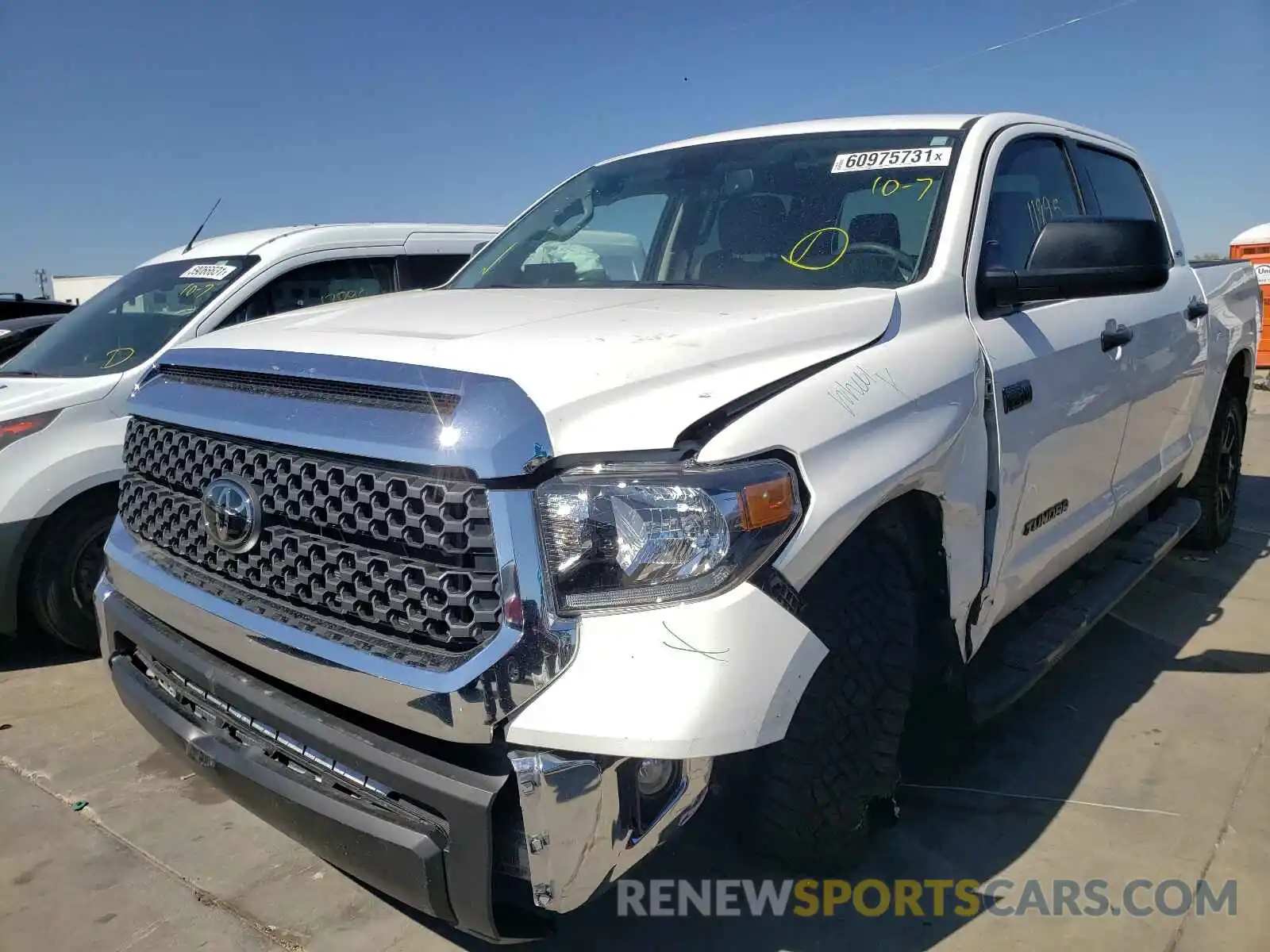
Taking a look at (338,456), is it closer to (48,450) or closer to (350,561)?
(350,561)

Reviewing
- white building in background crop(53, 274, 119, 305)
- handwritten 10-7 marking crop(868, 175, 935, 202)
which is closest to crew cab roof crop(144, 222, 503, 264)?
handwritten 10-7 marking crop(868, 175, 935, 202)

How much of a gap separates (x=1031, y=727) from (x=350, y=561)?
8.08 feet

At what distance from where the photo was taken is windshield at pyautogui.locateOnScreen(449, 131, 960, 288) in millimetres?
2787

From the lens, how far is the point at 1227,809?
276 centimetres

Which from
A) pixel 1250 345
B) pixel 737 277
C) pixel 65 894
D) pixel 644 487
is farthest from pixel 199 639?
pixel 1250 345

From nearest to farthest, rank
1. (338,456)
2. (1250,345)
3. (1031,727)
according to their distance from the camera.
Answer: (338,456) → (1031,727) → (1250,345)

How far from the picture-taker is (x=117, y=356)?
14.7 feet

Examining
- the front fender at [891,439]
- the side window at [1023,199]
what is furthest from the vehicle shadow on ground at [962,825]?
the side window at [1023,199]

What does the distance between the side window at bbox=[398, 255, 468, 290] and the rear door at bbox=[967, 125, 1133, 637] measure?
3.30m

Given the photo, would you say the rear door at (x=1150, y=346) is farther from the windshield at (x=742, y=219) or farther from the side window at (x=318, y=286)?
the side window at (x=318, y=286)

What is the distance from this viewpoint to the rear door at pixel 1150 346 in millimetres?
3561

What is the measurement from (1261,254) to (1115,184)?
1097 centimetres

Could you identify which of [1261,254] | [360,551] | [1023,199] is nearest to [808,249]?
[1023,199]

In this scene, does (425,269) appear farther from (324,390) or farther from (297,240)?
(324,390)
